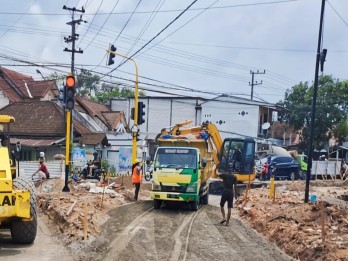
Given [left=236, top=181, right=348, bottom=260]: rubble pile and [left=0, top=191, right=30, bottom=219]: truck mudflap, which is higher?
[left=0, top=191, right=30, bottom=219]: truck mudflap

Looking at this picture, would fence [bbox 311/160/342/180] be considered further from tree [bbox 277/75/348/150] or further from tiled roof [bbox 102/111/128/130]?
tiled roof [bbox 102/111/128/130]

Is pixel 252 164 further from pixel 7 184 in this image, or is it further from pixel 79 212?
pixel 7 184

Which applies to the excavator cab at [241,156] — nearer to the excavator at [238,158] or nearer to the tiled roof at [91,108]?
the excavator at [238,158]

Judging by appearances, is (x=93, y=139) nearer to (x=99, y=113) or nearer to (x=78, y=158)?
(x=78, y=158)

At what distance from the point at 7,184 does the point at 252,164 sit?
19.5 metres

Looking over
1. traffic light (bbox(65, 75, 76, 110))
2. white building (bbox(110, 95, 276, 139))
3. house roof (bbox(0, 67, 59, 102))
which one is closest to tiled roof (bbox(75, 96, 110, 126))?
house roof (bbox(0, 67, 59, 102))

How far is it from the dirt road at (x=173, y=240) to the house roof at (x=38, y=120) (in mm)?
23121

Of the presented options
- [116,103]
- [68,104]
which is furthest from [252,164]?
[116,103]

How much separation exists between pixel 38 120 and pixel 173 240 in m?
30.5

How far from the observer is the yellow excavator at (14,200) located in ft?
33.9

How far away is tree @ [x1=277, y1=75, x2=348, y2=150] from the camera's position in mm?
51156

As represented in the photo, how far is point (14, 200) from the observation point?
34.0 feet

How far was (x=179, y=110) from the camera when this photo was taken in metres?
59.8

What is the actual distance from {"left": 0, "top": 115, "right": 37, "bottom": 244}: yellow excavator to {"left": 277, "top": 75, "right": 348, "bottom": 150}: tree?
139 ft
